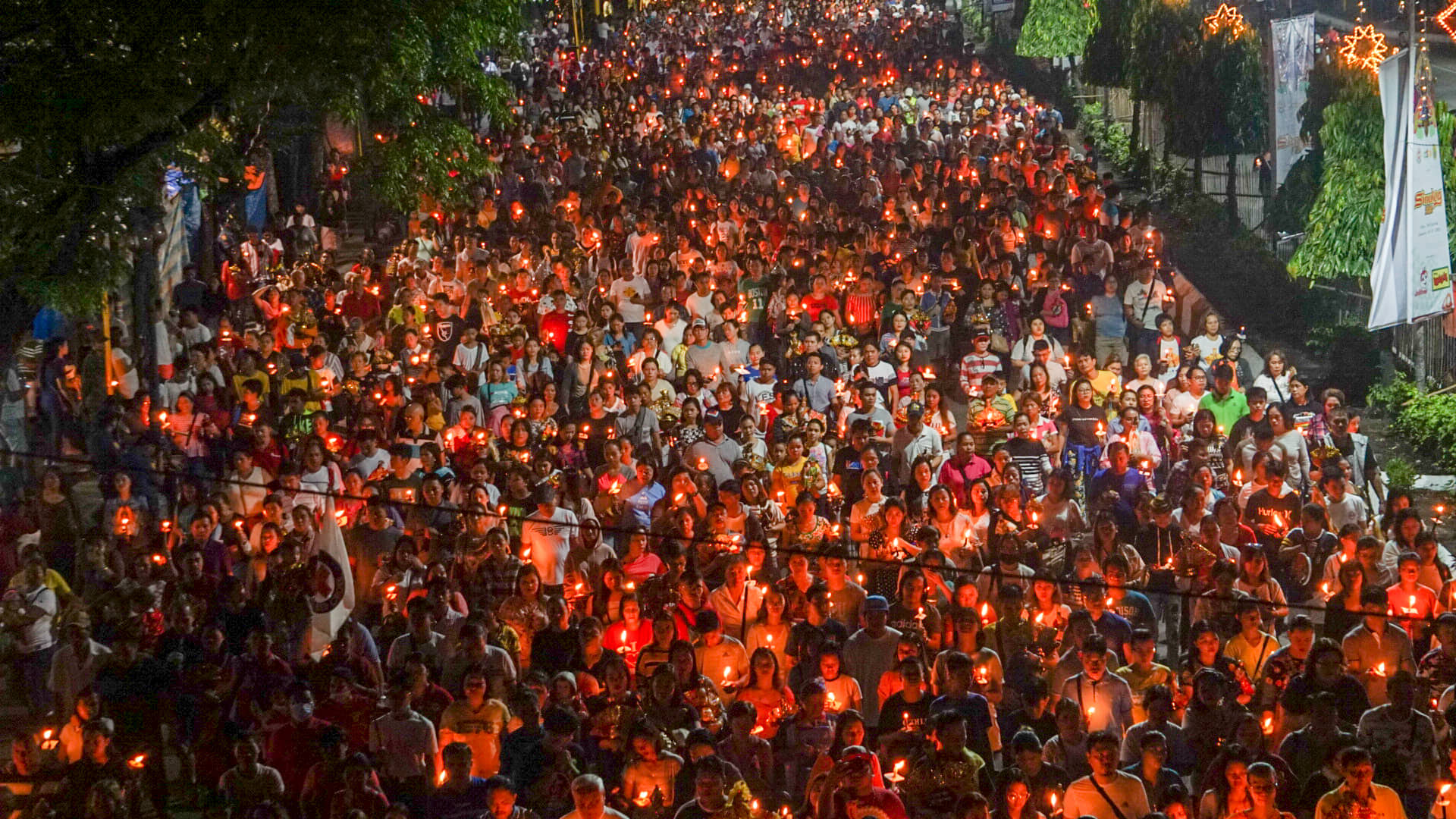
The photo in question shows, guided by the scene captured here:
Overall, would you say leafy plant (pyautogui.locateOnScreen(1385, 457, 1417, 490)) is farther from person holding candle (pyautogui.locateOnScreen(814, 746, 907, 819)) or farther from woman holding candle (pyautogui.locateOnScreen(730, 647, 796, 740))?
person holding candle (pyautogui.locateOnScreen(814, 746, 907, 819))

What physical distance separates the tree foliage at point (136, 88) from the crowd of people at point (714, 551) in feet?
5.00

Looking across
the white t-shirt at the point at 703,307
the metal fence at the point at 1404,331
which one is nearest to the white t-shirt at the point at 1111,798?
the white t-shirt at the point at 703,307

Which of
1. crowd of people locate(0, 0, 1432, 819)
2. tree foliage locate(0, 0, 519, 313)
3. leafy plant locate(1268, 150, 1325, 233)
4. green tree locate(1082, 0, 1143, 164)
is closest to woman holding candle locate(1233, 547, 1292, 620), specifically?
crowd of people locate(0, 0, 1432, 819)

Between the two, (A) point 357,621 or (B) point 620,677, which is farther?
(A) point 357,621

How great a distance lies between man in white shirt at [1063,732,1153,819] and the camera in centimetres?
765

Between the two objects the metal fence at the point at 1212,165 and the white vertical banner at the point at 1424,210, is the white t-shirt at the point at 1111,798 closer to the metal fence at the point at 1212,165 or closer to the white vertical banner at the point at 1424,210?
the white vertical banner at the point at 1424,210

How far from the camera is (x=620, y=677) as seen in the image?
8.85 meters

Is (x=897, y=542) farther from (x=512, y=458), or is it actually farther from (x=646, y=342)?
(x=646, y=342)

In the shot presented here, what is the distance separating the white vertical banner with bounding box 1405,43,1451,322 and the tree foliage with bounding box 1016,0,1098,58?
57.3 feet

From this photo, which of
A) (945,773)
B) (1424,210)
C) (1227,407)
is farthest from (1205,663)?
(1424,210)

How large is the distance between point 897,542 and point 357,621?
3412 millimetres

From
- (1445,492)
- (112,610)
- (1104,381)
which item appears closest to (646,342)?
(1104,381)

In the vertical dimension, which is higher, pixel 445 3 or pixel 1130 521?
pixel 445 3

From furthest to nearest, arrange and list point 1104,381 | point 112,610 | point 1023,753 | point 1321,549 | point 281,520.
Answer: point 1104,381
point 281,520
point 1321,549
point 112,610
point 1023,753
